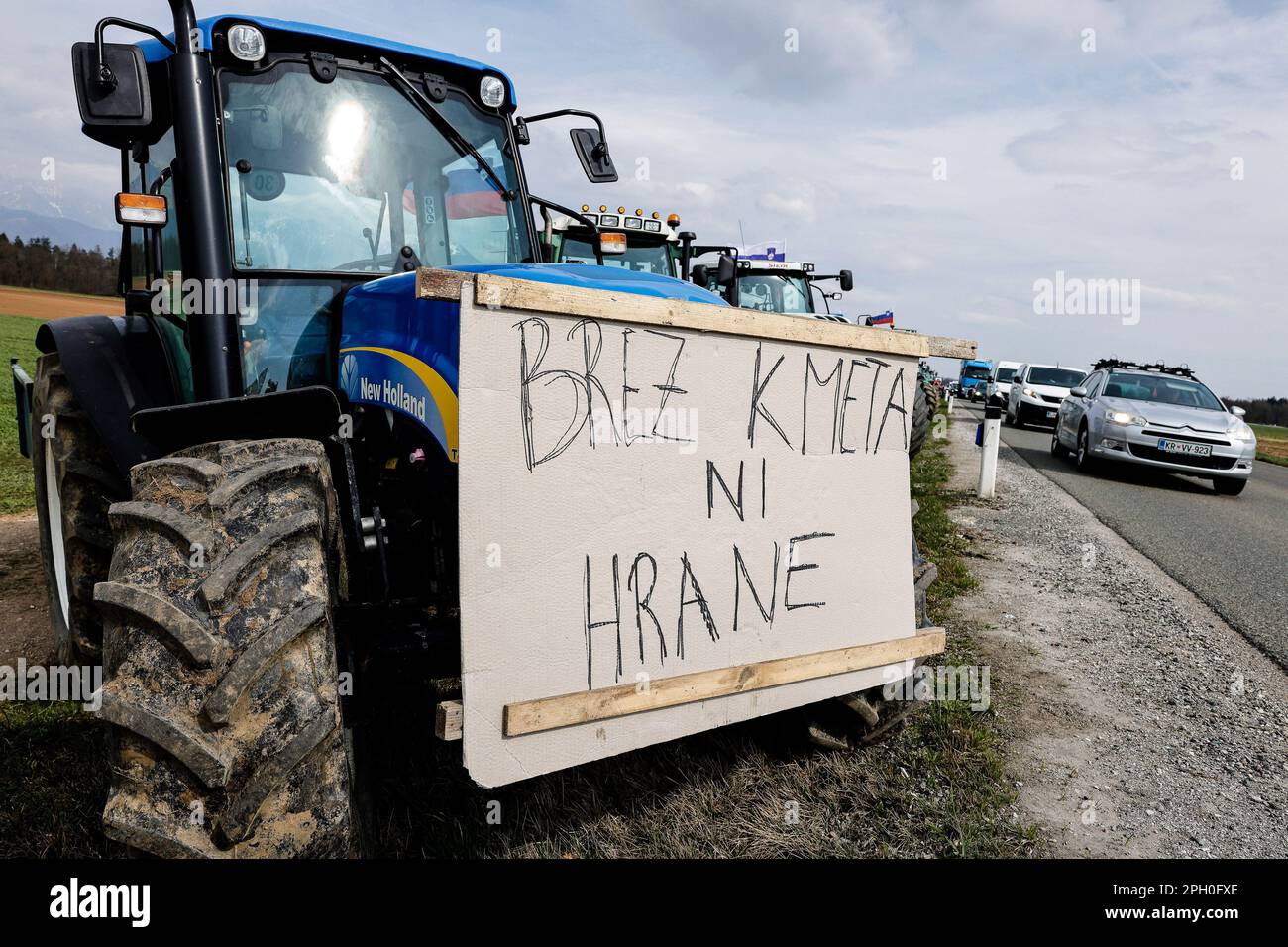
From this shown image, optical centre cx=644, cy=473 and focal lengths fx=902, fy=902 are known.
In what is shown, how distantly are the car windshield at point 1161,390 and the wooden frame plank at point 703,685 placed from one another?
40.1 ft

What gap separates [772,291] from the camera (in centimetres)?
1407

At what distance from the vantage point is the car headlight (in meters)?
12.7

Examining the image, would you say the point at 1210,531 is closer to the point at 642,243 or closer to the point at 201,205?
the point at 642,243

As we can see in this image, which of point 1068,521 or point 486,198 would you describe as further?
point 1068,521

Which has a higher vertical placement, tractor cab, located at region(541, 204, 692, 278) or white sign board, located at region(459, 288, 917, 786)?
tractor cab, located at region(541, 204, 692, 278)

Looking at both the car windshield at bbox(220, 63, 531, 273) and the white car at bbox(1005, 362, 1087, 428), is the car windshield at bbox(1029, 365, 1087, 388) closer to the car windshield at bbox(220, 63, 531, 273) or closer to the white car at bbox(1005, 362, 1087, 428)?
the white car at bbox(1005, 362, 1087, 428)

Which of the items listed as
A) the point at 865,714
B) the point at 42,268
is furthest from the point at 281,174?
the point at 42,268

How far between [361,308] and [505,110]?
4.49ft

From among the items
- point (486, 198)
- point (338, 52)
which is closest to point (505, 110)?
point (486, 198)

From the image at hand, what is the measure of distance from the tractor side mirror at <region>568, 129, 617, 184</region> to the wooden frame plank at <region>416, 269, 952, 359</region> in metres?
1.81

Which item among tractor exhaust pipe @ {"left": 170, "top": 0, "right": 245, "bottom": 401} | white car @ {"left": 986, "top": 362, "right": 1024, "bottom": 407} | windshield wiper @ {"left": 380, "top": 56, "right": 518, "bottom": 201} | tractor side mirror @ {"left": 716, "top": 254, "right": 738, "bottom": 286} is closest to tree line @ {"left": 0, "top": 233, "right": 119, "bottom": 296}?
white car @ {"left": 986, "top": 362, "right": 1024, "bottom": 407}

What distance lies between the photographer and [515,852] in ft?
9.83

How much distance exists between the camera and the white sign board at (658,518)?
236 centimetres

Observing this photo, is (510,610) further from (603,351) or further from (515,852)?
(515,852)
